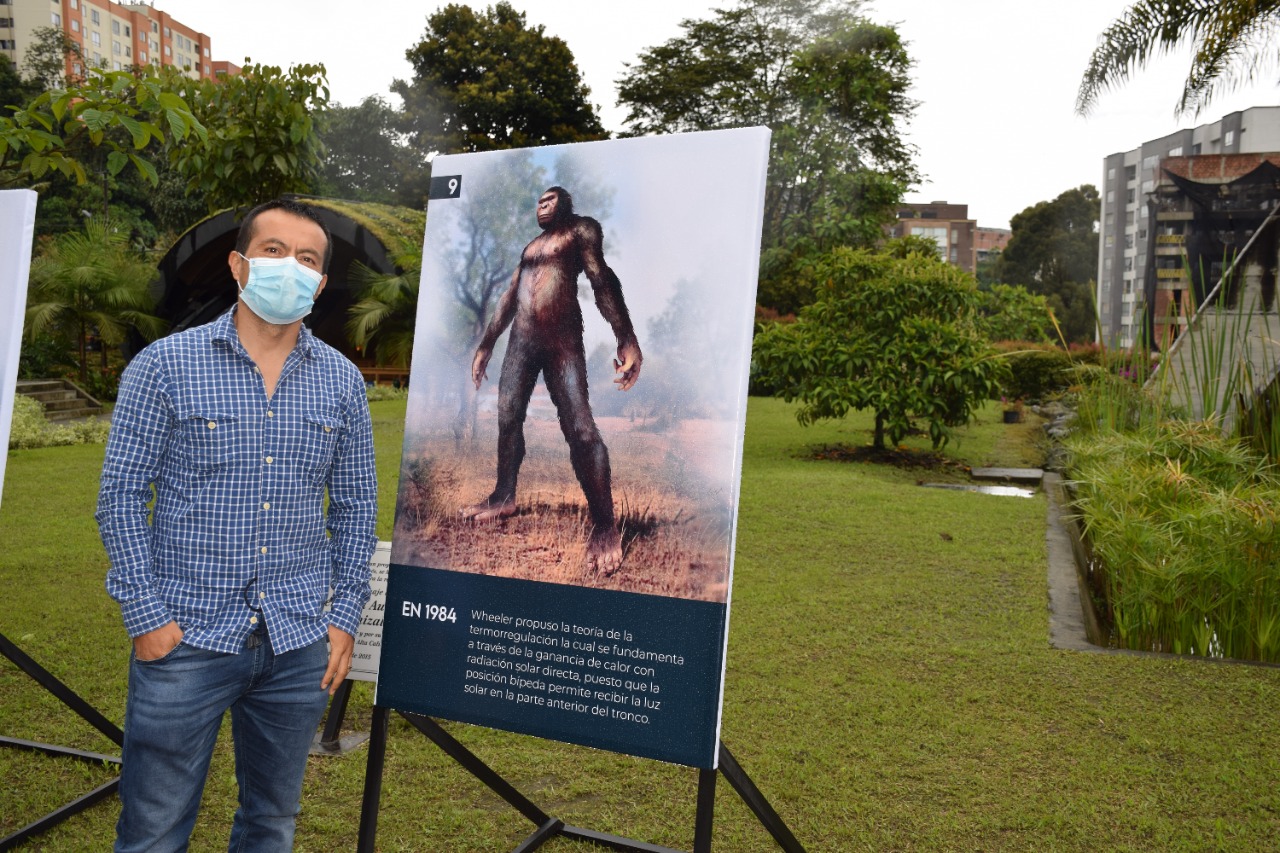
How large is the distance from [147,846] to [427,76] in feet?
125

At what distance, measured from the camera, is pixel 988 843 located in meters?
3.24

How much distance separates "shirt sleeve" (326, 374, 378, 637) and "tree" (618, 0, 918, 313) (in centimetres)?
1430

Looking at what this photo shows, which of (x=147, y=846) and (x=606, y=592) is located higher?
(x=606, y=592)

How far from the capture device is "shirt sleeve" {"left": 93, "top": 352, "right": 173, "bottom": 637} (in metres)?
2.07

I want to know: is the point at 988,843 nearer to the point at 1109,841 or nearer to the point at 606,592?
the point at 1109,841

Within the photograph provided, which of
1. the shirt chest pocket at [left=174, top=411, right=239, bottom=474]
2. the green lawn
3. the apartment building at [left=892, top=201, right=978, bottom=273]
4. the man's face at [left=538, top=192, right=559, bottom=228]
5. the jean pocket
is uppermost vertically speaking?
the apartment building at [left=892, top=201, right=978, bottom=273]

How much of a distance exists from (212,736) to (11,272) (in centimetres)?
185

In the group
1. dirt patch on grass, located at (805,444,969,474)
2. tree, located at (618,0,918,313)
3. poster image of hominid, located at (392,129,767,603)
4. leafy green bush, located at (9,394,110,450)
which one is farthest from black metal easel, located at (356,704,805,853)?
tree, located at (618,0,918,313)

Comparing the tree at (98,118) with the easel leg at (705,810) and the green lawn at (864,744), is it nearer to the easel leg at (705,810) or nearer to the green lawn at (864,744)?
the green lawn at (864,744)

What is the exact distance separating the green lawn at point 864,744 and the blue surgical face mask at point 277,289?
1840mm

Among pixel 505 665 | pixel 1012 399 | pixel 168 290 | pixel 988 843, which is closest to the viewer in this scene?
pixel 505 665

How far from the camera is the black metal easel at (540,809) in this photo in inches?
92.0

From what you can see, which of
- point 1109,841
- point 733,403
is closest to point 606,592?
point 733,403

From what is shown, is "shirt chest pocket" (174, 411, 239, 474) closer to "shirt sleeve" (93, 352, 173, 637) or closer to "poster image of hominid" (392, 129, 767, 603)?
"shirt sleeve" (93, 352, 173, 637)
